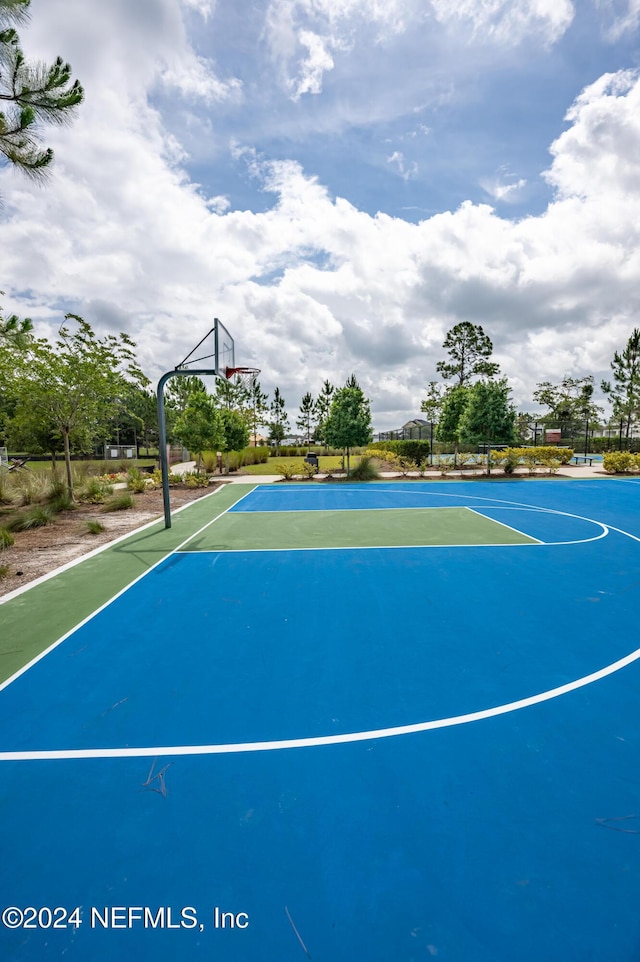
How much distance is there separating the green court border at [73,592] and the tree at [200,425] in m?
10.6

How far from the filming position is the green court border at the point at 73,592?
18.7ft

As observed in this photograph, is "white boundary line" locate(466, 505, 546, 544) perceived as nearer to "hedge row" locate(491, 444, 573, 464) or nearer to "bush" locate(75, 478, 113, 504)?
"hedge row" locate(491, 444, 573, 464)

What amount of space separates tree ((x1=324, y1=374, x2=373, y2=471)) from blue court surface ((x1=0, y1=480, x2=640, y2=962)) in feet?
59.0

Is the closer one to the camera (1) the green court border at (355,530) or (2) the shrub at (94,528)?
(1) the green court border at (355,530)

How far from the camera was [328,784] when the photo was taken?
332cm

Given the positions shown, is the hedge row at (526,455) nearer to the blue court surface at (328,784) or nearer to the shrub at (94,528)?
the blue court surface at (328,784)

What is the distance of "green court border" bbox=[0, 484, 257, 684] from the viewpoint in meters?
5.70

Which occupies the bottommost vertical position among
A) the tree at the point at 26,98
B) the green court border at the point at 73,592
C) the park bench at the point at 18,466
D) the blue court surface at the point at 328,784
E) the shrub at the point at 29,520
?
the blue court surface at the point at 328,784

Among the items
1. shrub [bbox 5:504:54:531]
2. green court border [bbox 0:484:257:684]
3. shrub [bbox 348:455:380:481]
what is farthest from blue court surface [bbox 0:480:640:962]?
shrub [bbox 348:455:380:481]

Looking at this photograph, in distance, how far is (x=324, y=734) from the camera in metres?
3.85

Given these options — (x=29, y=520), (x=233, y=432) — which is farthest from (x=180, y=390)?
(x=29, y=520)

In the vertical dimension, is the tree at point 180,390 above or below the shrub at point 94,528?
above

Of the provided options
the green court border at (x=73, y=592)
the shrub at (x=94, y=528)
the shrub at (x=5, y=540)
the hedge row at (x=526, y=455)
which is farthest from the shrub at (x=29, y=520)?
the hedge row at (x=526, y=455)

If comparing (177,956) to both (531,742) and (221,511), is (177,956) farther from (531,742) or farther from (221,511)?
(221,511)
